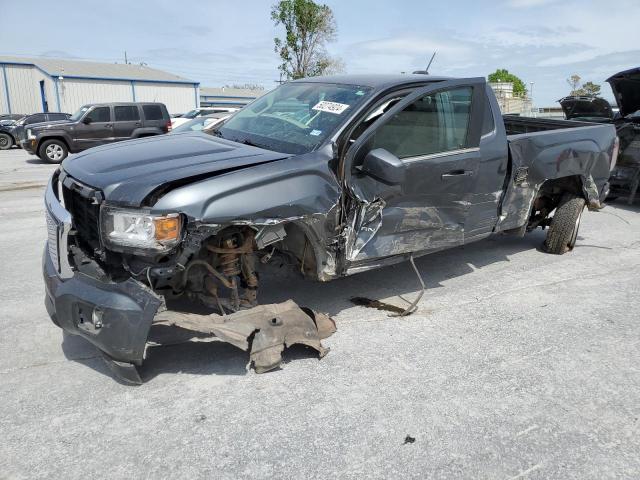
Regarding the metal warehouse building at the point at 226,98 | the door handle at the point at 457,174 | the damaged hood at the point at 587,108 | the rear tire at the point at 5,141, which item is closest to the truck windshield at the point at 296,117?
the door handle at the point at 457,174

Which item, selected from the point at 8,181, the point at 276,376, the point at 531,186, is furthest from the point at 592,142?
the point at 8,181

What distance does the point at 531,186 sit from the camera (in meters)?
5.06

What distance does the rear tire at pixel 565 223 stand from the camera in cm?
575

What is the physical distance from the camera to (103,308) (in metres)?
2.84

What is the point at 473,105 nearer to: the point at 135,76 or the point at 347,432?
the point at 347,432

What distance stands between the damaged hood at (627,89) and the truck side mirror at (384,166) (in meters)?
6.38

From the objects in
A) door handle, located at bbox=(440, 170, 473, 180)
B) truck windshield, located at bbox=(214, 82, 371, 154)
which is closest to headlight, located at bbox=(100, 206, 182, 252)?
truck windshield, located at bbox=(214, 82, 371, 154)

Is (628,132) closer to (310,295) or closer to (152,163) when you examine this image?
(310,295)

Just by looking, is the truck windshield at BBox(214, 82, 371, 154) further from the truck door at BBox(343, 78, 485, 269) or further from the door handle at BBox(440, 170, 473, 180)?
the door handle at BBox(440, 170, 473, 180)

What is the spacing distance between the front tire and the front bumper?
46.4ft

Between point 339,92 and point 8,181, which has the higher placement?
point 339,92

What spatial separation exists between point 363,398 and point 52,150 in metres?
15.5

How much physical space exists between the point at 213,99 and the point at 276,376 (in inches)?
2044

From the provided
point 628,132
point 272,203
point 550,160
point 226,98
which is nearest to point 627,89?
point 628,132
